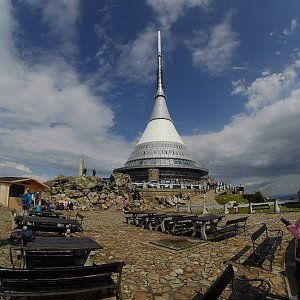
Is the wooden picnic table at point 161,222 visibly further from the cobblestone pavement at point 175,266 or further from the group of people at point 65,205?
the group of people at point 65,205

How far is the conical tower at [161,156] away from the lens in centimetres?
6288

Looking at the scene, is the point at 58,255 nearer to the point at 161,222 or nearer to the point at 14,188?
the point at 161,222

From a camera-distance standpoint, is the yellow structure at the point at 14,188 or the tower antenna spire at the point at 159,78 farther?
the tower antenna spire at the point at 159,78

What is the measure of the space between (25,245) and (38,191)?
24633 millimetres

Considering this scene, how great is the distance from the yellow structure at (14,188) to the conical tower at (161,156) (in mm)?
32740

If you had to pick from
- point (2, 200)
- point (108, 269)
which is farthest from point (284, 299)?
point (2, 200)

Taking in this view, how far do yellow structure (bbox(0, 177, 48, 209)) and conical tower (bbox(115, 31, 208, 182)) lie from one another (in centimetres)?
3274

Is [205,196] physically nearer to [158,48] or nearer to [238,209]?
[238,209]

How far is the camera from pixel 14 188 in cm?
2761

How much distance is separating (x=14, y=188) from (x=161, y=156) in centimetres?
4176

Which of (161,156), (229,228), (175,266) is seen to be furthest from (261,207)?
(161,156)

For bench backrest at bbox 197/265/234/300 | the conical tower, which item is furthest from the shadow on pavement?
the conical tower

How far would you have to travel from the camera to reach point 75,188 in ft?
112

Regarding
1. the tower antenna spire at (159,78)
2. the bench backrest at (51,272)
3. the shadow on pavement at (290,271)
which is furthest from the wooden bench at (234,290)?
the tower antenna spire at (159,78)
